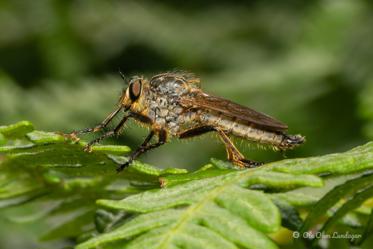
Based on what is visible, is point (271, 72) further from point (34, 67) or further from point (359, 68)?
point (34, 67)

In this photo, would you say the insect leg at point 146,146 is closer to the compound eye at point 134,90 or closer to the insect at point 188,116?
the insect at point 188,116

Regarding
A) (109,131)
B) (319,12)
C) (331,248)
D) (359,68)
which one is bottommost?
(331,248)

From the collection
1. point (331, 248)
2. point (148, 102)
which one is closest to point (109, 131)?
point (148, 102)

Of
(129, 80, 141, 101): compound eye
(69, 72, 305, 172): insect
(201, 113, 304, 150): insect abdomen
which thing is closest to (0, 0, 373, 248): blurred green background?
(201, 113, 304, 150): insect abdomen

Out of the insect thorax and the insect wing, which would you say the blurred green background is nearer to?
the insect wing

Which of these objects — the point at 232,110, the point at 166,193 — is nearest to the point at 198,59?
the point at 232,110

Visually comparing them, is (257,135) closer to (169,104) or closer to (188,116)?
(188,116)
